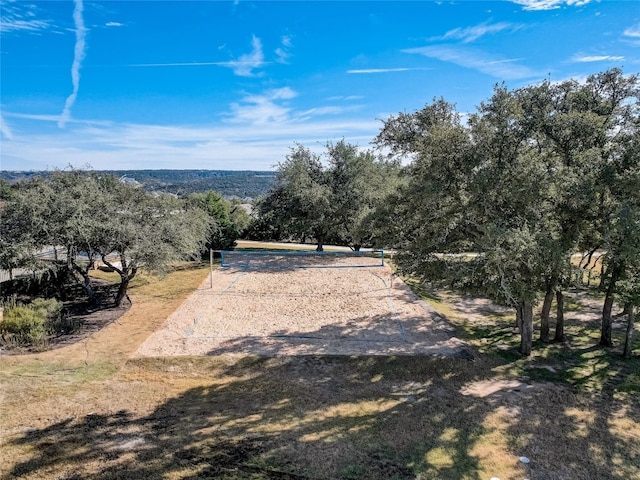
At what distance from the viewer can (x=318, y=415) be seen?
8.06 metres

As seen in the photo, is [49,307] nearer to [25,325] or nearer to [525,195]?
[25,325]

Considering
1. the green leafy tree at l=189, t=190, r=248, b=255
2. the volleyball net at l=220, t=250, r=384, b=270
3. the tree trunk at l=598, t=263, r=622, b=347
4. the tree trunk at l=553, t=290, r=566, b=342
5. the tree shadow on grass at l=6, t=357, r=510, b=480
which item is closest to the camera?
the tree shadow on grass at l=6, t=357, r=510, b=480

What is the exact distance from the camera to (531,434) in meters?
7.52

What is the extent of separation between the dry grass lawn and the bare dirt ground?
595mm

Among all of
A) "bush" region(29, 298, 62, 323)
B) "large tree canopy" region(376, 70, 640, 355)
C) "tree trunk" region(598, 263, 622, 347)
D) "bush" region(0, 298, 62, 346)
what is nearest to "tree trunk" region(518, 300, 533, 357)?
"large tree canopy" region(376, 70, 640, 355)

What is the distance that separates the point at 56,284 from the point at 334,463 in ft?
46.5

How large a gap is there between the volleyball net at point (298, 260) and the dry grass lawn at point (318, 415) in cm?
1016

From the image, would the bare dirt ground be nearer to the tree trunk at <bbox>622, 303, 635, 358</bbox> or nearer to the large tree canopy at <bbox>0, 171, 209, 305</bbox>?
the large tree canopy at <bbox>0, 171, 209, 305</bbox>

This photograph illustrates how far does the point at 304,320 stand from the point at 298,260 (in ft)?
32.4

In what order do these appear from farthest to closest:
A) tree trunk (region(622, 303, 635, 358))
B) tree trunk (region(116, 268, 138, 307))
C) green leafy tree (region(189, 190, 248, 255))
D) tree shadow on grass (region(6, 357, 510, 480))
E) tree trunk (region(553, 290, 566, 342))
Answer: green leafy tree (region(189, 190, 248, 255)) < tree trunk (region(116, 268, 138, 307)) < tree trunk (region(553, 290, 566, 342)) < tree trunk (region(622, 303, 635, 358)) < tree shadow on grass (region(6, 357, 510, 480))

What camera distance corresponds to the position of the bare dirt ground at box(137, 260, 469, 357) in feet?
36.5

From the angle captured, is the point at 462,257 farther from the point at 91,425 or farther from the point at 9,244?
the point at 9,244

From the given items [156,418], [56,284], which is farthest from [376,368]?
[56,284]

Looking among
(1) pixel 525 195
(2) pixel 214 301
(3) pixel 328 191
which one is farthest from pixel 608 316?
(3) pixel 328 191
